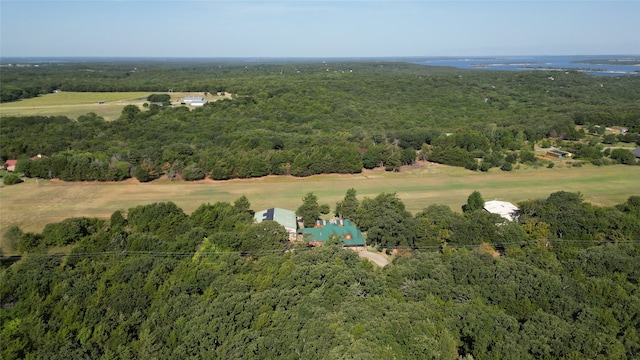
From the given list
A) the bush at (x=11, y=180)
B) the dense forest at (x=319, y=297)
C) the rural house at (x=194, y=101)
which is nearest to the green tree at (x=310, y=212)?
the dense forest at (x=319, y=297)

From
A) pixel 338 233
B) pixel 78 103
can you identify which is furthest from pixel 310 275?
pixel 78 103

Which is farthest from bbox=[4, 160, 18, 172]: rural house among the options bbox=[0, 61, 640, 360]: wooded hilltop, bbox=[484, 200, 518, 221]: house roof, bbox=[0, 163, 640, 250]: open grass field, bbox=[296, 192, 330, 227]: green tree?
bbox=[484, 200, 518, 221]: house roof

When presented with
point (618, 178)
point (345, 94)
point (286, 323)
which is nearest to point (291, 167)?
point (286, 323)

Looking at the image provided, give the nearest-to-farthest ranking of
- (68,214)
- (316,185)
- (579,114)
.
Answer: (68,214) → (316,185) → (579,114)

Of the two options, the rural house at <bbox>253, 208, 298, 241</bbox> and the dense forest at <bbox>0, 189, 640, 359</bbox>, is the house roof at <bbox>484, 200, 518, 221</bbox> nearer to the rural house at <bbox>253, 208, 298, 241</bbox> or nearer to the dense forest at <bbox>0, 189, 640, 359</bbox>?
the dense forest at <bbox>0, 189, 640, 359</bbox>

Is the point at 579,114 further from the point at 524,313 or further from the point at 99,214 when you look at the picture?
the point at 99,214

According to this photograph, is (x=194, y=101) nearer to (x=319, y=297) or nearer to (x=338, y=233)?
(x=338, y=233)

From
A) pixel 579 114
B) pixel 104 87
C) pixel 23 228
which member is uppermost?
pixel 104 87

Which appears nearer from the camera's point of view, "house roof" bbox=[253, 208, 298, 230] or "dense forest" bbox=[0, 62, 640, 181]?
"house roof" bbox=[253, 208, 298, 230]
